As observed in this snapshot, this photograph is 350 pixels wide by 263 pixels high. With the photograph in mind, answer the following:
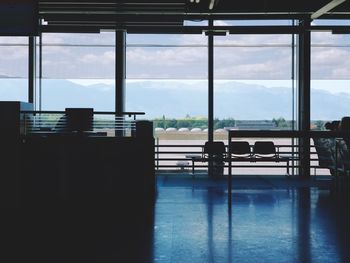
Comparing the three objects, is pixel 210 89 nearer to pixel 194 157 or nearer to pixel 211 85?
pixel 211 85

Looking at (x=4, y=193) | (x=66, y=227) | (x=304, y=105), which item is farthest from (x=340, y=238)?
(x=304, y=105)

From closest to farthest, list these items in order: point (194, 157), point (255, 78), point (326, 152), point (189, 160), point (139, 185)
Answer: point (139, 185) < point (326, 152) < point (194, 157) < point (189, 160) < point (255, 78)

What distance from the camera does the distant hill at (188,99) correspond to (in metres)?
9.40

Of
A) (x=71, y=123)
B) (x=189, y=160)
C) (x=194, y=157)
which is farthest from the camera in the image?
(x=189, y=160)

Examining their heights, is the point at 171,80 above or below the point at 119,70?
below

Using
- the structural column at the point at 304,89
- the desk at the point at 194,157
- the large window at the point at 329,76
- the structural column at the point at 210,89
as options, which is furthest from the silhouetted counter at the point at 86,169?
the large window at the point at 329,76

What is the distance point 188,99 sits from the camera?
31.7 ft

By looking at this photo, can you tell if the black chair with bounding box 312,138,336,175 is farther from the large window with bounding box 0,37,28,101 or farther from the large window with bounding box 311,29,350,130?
the large window with bounding box 0,37,28,101

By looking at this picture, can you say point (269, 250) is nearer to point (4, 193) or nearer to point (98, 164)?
point (98, 164)

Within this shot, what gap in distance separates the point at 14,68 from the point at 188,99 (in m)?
3.59

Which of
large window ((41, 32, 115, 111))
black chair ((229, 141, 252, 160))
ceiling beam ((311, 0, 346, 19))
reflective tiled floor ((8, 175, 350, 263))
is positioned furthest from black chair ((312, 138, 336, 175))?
large window ((41, 32, 115, 111))

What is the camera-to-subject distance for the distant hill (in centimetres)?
940

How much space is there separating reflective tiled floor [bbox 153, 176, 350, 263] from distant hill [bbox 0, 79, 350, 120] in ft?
7.76

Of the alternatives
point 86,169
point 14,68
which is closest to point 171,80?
point 14,68
